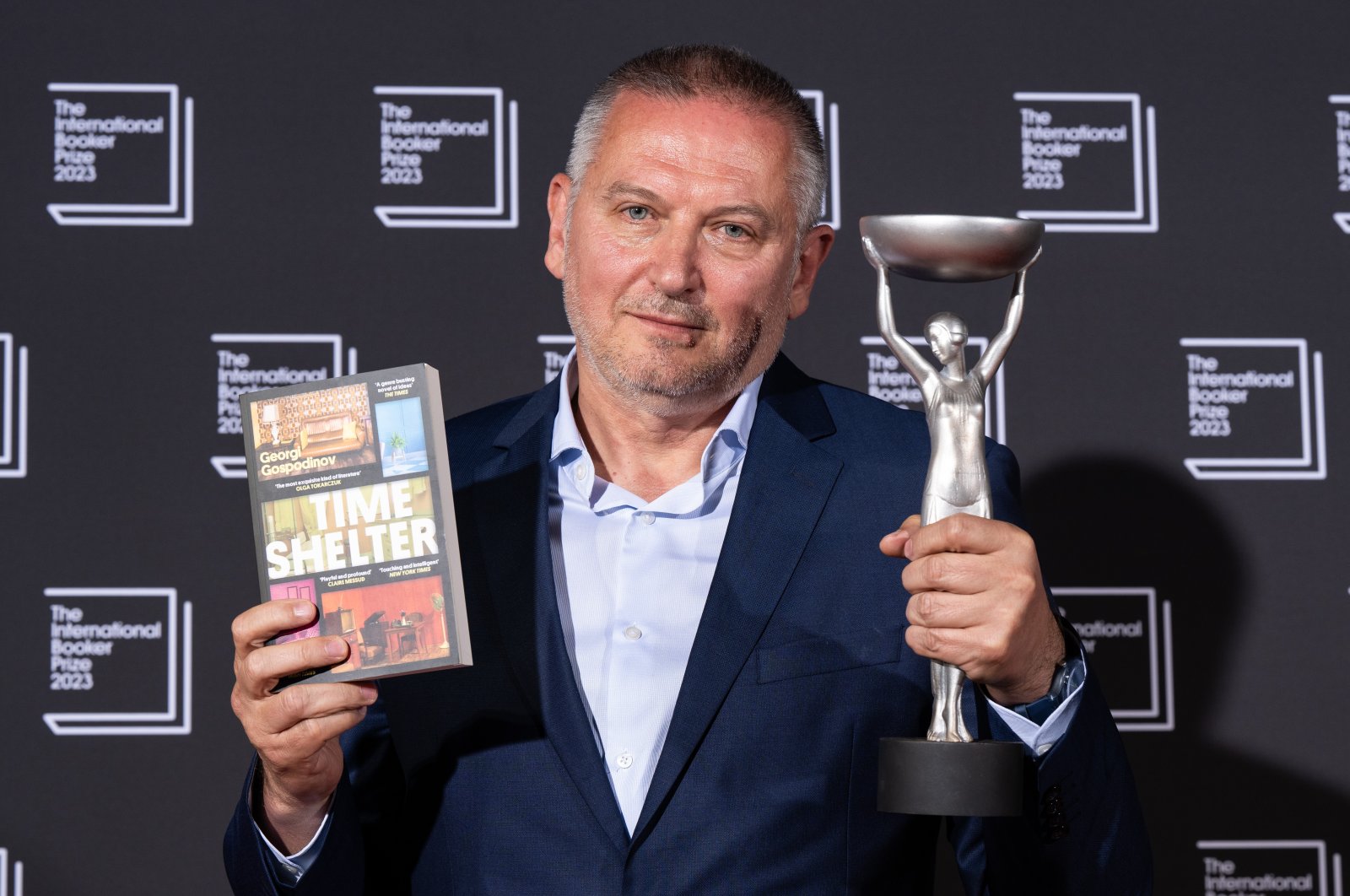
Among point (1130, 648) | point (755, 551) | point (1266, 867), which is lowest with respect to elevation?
point (1266, 867)

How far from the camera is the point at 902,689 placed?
1516 mm

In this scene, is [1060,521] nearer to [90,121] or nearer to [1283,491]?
[1283,491]

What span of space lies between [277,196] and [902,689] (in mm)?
1467

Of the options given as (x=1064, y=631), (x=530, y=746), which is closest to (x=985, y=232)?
(x=1064, y=631)

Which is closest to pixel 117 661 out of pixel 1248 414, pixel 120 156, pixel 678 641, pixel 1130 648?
pixel 120 156

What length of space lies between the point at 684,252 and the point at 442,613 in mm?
523

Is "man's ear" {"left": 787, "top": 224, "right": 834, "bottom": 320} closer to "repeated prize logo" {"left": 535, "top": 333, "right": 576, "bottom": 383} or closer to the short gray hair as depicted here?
→ the short gray hair

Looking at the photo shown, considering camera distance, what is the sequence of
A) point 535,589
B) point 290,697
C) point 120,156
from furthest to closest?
point 120,156 → point 535,589 → point 290,697

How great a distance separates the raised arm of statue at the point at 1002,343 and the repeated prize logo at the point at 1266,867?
1414mm

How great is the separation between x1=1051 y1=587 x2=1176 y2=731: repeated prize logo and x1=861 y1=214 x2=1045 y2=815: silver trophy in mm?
1153

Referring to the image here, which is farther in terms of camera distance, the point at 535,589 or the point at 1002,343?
the point at 535,589

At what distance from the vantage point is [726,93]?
65.5 inches

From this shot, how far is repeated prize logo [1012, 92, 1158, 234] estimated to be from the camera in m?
2.42

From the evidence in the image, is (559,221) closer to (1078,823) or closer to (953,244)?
(953,244)
